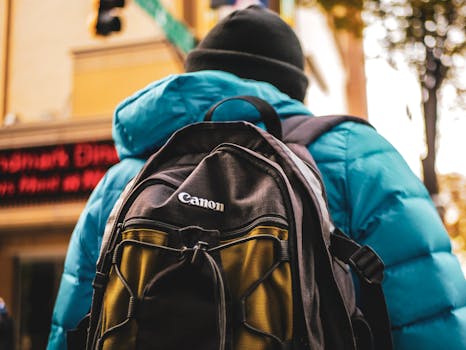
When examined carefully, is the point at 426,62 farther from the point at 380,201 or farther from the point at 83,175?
the point at 380,201

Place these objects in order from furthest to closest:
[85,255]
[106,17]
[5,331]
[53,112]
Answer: [53,112], [106,17], [5,331], [85,255]

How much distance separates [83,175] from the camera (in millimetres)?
8836

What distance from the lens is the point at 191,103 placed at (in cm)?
171

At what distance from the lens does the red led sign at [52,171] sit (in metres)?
8.80

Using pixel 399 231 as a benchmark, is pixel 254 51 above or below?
above

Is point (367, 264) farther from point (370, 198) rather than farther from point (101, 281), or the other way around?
point (101, 281)

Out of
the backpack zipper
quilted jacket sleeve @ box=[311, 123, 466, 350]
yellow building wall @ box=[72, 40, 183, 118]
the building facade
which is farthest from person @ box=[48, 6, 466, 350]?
yellow building wall @ box=[72, 40, 183, 118]

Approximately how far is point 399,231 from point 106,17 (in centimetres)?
594

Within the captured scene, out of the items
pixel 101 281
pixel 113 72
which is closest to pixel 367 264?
pixel 101 281

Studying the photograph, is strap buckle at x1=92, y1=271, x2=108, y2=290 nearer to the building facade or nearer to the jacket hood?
the jacket hood

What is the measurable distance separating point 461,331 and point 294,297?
0.46 m

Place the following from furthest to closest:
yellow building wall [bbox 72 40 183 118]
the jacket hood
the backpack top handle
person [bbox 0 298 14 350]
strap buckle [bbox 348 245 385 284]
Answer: yellow building wall [bbox 72 40 183 118]
person [bbox 0 298 14 350]
the jacket hood
the backpack top handle
strap buckle [bbox 348 245 385 284]

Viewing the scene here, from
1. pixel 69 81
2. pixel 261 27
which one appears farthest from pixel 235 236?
pixel 69 81

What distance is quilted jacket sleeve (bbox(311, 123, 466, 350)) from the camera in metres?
1.46
